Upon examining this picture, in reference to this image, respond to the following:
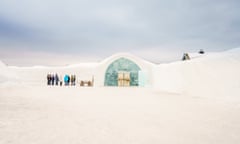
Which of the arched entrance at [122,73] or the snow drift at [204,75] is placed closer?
the snow drift at [204,75]

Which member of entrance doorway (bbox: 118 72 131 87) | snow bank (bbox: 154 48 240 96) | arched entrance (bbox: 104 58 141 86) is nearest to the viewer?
snow bank (bbox: 154 48 240 96)

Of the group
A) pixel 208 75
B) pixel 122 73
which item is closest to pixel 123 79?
pixel 122 73

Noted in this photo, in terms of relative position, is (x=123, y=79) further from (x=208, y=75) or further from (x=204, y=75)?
(x=208, y=75)

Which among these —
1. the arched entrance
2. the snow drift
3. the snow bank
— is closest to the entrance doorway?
the arched entrance

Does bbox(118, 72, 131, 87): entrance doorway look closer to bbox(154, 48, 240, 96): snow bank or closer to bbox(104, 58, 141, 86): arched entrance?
bbox(104, 58, 141, 86): arched entrance

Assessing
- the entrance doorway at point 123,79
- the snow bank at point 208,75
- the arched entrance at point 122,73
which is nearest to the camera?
the snow bank at point 208,75

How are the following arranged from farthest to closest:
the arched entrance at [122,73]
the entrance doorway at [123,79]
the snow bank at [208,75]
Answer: the entrance doorway at [123,79] < the arched entrance at [122,73] < the snow bank at [208,75]

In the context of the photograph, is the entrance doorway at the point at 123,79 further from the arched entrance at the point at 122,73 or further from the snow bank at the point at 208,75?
the snow bank at the point at 208,75

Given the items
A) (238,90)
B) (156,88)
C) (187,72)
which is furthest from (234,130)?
(156,88)

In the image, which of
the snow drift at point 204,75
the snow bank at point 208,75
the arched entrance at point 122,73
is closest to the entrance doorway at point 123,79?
the arched entrance at point 122,73

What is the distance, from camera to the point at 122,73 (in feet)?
88.3

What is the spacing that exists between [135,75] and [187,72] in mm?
14575

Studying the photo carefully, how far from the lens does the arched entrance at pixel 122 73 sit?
1042 inches

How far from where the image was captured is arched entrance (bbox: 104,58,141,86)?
2647 cm
